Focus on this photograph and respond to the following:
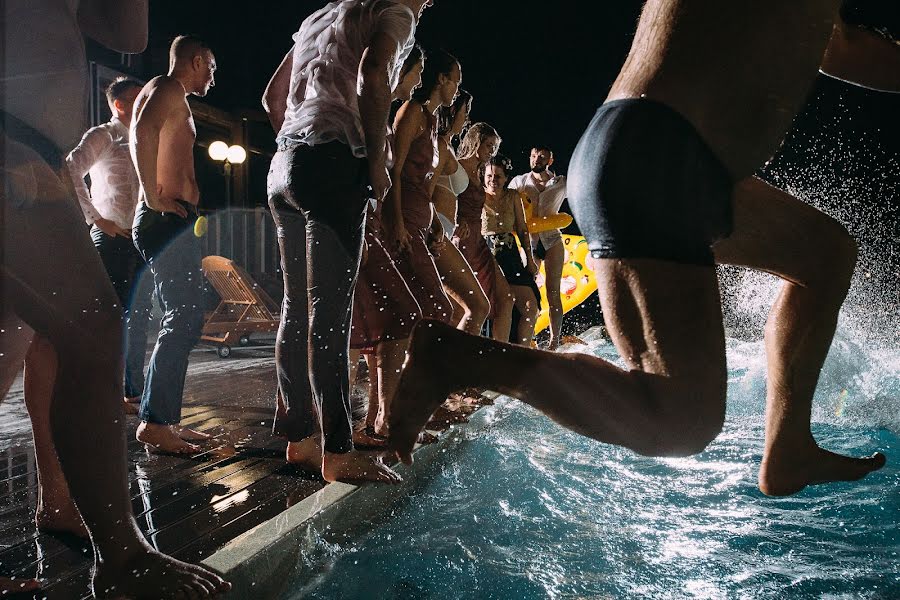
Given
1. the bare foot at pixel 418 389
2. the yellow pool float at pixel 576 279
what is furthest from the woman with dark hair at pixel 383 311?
the yellow pool float at pixel 576 279

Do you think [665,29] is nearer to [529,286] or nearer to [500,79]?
[529,286]

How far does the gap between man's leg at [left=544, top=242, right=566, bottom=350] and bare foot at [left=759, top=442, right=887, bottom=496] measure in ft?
20.1

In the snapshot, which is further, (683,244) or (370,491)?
(370,491)

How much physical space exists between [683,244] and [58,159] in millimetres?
1692

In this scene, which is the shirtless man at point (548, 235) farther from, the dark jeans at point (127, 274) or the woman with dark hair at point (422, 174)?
the dark jeans at point (127, 274)

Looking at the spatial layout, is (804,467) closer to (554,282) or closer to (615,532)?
(615,532)

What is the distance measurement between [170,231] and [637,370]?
2769mm

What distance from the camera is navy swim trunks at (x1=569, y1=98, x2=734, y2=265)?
1.37 m

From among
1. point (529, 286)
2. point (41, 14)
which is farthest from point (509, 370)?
point (529, 286)

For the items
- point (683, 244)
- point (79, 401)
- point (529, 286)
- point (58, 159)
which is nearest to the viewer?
point (683, 244)

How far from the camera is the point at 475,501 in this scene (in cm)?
263

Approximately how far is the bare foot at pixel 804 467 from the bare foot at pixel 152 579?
1.63m

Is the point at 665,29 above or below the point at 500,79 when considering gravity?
below

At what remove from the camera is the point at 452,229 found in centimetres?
508
